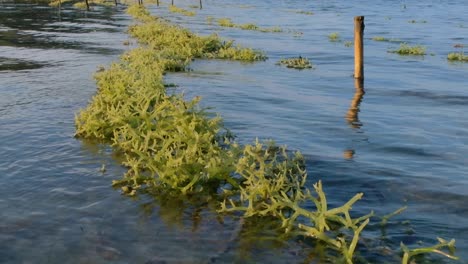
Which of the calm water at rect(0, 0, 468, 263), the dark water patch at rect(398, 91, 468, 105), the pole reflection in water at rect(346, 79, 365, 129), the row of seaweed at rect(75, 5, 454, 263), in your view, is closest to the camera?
the row of seaweed at rect(75, 5, 454, 263)

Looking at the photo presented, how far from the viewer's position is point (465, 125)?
37.2ft

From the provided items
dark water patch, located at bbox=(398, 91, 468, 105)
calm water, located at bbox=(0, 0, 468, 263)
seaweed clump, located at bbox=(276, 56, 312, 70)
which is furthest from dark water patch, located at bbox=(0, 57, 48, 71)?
dark water patch, located at bbox=(398, 91, 468, 105)

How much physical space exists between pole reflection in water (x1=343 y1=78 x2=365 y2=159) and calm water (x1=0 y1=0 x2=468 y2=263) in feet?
0.26

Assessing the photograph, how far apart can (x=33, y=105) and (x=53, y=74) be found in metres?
4.65

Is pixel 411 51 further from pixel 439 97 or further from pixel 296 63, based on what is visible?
pixel 439 97

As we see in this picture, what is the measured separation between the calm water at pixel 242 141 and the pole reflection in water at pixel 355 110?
0.08 m

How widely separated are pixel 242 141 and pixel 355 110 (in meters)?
4.24

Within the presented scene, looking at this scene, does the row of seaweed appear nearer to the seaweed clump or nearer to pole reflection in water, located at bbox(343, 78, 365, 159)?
pole reflection in water, located at bbox(343, 78, 365, 159)

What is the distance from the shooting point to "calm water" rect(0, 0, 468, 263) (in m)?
5.69

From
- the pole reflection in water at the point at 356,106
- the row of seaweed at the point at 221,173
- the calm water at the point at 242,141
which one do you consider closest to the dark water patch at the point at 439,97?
the calm water at the point at 242,141

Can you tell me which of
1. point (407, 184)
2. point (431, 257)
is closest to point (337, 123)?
point (407, 184)

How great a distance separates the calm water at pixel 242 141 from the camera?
569 centimetres

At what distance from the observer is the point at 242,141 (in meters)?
9.84

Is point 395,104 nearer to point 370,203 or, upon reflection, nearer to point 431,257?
point 370,203
